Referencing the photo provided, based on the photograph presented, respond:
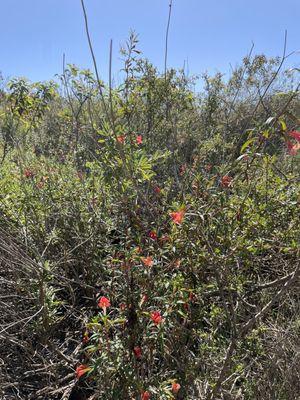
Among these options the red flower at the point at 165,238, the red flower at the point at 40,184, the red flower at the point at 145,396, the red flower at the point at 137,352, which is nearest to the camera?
the red flower at the point at 145,396

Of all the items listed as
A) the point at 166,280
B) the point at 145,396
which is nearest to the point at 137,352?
the point at 145,396

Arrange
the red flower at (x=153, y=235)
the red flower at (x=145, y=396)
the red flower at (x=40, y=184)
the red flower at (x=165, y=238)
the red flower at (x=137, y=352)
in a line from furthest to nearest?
1. the red flower at (x=40, y=184)
2. the red flower at (x=153, y=235)
3. the red flower at (x=165, y=238)
4. the red flower at (x=137, y=352)
5. the red flower at (x=145, y=396)

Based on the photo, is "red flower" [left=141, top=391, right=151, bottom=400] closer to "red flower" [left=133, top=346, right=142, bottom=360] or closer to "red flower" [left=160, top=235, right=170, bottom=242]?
"red flower" [left=133, top=346, right=142, bottom=360]

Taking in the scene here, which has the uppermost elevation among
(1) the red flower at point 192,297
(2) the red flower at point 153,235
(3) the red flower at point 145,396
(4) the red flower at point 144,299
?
(2) the red flower at point 153,235

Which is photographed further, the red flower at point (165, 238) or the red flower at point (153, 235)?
the red flower at point (153, 235)

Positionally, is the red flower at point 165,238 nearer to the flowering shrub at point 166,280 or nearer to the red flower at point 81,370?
the flowering shrub at point 166,280

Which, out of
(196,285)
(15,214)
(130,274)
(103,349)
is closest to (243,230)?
(196,285)

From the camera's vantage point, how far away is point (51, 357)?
6.59 ft

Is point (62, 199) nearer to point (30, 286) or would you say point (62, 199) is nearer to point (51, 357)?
point (30, 286)

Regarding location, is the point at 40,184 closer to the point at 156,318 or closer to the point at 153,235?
the point at 153,235

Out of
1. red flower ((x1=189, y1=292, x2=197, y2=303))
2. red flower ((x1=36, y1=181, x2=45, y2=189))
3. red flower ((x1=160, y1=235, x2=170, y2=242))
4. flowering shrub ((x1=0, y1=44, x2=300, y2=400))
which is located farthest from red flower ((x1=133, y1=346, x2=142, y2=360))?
red flower ((x1=36, y1=181, x2=45, y2=189))

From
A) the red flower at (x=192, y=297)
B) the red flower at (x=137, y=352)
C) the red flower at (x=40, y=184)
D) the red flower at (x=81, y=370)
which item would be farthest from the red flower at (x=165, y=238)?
the red flower at (x=40, y=184)

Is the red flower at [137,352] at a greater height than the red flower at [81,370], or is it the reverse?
the red flower at [137,352]

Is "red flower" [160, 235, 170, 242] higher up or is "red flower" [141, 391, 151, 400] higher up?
"red flower" [160, 235, 170, 242]
